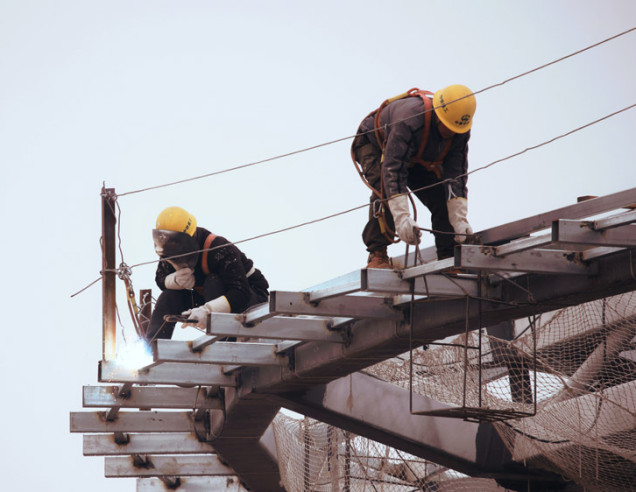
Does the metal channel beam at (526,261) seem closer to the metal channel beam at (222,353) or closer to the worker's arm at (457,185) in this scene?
the worker's arm at (457,185)

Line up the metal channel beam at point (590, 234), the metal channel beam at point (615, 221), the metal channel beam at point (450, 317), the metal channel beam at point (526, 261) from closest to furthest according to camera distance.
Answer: the metal channel beam at point (615, 221) → the metal channel beam at point (590, 234) → the metal channel beam at point (526, 261) → the metal channel beam at point (450, 317)

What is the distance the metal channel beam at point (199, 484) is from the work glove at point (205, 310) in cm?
794

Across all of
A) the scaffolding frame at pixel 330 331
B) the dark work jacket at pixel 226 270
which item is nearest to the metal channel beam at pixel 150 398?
the scaffolding frame at pixel 330 331

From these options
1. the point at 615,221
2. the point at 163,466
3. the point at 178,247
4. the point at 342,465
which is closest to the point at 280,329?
the point at 178,247

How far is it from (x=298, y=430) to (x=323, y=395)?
2.55 m

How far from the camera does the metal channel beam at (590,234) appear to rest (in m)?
7.50

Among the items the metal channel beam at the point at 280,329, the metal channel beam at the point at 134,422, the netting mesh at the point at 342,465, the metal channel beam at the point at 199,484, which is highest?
the metal channel beam at the point at 280,329

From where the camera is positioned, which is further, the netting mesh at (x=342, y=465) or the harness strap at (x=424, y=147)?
the netting mesh at (x=342, y=465)

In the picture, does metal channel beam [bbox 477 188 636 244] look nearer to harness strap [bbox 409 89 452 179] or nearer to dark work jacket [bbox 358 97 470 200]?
dark work jacket [bbox 358 97 470 200]

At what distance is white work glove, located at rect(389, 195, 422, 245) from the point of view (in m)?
9.12

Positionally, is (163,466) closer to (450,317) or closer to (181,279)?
(181,279)

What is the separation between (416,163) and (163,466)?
859cm

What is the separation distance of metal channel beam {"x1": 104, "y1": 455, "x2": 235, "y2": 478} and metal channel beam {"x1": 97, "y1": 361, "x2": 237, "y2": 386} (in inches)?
208

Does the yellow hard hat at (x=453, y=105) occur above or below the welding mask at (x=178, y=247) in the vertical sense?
above
